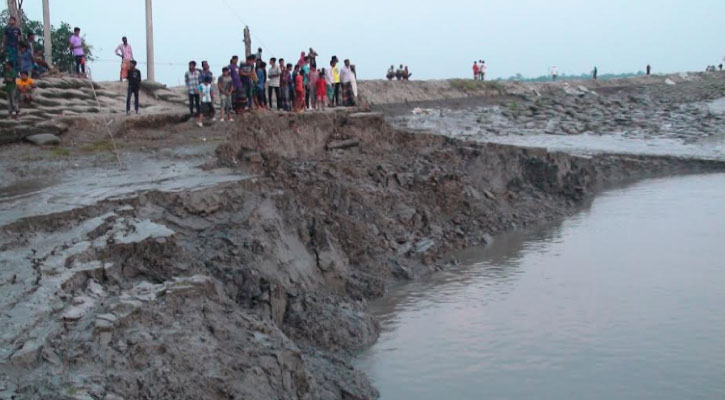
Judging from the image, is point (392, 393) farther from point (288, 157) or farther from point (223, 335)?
point (288, 157)

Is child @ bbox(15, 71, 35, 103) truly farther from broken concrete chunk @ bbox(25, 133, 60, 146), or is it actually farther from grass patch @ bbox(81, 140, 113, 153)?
grass patch @ bbox(81, 140, 113, 153)

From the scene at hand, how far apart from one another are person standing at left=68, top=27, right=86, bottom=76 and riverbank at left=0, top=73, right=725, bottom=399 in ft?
9.48

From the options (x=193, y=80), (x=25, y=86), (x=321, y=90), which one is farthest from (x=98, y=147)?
(x=321, y=90)

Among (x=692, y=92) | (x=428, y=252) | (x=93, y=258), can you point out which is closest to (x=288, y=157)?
(x=428, y=252)

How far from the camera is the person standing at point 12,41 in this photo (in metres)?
14.7

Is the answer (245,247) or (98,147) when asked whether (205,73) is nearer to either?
(98,147)

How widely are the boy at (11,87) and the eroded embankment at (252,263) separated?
153 inches

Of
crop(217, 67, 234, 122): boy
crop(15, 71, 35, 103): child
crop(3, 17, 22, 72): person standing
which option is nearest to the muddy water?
crop(217, 67, 234, 122): boy

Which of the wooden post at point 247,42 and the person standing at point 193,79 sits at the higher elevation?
the wooden post at point 247,42

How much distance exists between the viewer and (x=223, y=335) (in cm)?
637

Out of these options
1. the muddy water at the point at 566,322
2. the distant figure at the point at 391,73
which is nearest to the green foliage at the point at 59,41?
the muddy water at the point at 566,322

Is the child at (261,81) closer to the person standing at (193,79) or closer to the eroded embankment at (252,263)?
the person standing at (193,79)

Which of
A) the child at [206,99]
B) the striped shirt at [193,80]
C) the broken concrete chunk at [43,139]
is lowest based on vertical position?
the broken concrete chunk at [43,139]

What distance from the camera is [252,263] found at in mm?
8609
